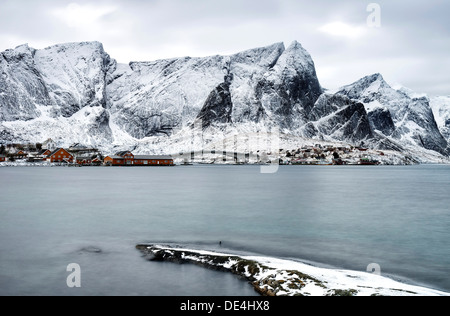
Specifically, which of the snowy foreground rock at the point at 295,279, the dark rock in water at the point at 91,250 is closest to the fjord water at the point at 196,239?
the dark rock in water at the point at 91,250

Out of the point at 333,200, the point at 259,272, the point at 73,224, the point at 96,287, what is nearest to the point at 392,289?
the point at 259,272

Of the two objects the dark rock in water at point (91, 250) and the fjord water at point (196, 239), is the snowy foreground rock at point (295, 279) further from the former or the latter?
the dark rock in water at point (91, 250)

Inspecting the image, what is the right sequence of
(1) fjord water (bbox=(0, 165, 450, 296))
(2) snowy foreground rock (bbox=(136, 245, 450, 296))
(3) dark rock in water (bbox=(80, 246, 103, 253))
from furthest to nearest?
1. (3) dark rock in water (bbox=(80, 246, 103, 253))
2. (1) fjord water (bbox=(0, 165, 450, 296))
3. (2) snowy foreground rock (bbox=(136, 245, 450, 296))

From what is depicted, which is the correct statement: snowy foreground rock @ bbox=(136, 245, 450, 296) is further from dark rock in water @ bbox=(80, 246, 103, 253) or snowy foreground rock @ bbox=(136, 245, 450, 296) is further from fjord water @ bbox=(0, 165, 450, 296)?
dark rock in water @ bbox=(80, 246, 103, 253)

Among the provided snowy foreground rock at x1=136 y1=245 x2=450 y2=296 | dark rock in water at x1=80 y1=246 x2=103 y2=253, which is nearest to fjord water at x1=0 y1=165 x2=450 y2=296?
dark rock in water at x1=80 y1=246 x2=103 y2=253

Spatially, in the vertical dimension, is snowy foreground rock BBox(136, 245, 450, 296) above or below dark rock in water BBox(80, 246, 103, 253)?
above

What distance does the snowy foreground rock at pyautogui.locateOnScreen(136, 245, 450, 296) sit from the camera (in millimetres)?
15234

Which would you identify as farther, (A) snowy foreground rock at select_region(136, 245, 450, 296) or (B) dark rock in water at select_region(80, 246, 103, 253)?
(B) dark rock in water at select_region(80, 246, 103, 253)

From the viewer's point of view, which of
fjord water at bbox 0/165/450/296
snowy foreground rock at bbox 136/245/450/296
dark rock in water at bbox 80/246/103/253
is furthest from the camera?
dark rock in water at bbox 80/246/103/253

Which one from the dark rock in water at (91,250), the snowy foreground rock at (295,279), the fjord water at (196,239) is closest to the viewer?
the snowy foreground rock at (295,279)

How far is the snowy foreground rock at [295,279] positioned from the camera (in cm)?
1523

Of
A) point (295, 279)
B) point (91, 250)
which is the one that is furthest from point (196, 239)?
point (295, 279)
